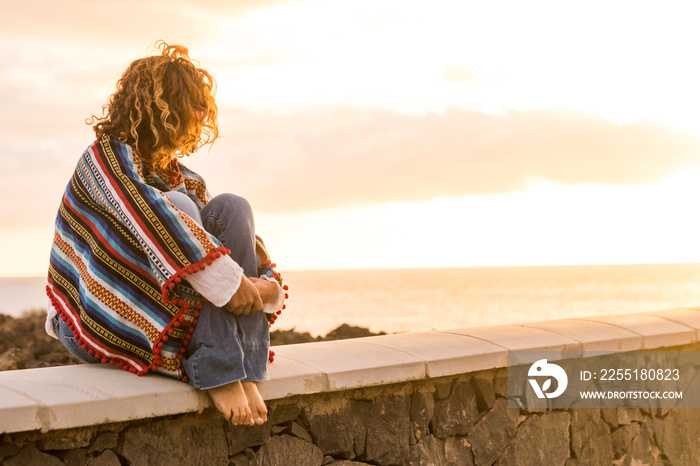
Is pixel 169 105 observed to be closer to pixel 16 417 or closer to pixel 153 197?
pixel 153 197

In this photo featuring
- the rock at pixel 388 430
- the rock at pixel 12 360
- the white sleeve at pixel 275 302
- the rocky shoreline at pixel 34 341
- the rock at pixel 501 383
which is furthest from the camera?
the rocky shoreline at pixel 34 341

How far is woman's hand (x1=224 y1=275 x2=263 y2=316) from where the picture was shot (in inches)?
93.7

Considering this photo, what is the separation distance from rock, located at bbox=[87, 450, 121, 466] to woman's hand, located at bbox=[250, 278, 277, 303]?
0.65 meters

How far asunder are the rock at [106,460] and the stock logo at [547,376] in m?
1.93

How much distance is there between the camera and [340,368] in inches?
111

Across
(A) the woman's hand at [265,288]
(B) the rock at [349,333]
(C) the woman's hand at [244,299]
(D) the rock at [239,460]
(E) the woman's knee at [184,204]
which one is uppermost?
(E) the woman's knee at [184,204]

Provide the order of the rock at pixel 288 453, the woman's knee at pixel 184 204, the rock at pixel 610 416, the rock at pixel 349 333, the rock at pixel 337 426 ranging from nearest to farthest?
the woman's knee at pixel 184 204 < the rock at pixel 288 453 < the rock at pixel 337 426 < the rock at pixel 610 416 < the rock at pixel 349 333

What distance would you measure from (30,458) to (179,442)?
0.47 m

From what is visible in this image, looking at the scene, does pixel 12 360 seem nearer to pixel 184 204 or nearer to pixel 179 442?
pixel 179 442

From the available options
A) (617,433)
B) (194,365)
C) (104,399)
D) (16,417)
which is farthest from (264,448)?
(617,433)

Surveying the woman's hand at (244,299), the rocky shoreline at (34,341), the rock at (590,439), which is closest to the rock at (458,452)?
the rock at (590,439)

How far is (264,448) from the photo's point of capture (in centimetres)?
269

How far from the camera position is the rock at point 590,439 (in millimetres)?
3721

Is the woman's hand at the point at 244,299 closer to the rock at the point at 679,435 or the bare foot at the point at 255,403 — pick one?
the bare foot at the point at 255,403
